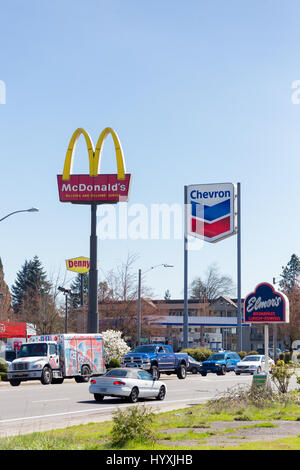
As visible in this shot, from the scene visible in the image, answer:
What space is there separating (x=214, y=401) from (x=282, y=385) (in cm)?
368

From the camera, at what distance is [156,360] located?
3975 cm

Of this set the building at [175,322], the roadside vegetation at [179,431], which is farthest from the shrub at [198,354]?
the roadside vegetation at [179,431]

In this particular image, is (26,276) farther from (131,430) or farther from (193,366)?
(131,430)

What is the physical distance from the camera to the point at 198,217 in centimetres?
5394

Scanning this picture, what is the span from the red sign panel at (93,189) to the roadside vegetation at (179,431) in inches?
1380

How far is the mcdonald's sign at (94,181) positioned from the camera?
54.2 m

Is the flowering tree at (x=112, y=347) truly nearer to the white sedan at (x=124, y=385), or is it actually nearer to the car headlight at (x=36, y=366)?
the car headlight at (x=36, y=366)

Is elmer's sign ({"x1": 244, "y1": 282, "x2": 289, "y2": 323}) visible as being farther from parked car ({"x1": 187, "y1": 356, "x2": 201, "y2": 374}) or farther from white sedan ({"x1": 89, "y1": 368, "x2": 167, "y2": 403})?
parked car ({"x1": 187, "y1": 356, "x2": 201, "y2": 374})

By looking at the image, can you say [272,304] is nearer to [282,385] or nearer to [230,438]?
[282,385]

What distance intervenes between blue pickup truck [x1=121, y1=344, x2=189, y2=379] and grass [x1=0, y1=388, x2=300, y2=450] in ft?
58.0

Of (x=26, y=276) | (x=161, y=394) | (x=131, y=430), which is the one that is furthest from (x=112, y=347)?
(x=26, y=276)

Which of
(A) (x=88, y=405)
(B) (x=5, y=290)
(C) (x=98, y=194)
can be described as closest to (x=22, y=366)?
(A) (x=88, y=405)

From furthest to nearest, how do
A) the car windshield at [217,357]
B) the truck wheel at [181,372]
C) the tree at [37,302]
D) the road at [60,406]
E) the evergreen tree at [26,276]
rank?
the evergreen tree at [26,276], the tree at [37,302], the car windshield at [217,357], the truck wheel at [181,372], the road at [60,406]

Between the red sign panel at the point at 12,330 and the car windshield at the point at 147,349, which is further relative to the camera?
the red sign panel at the point at 12,330
